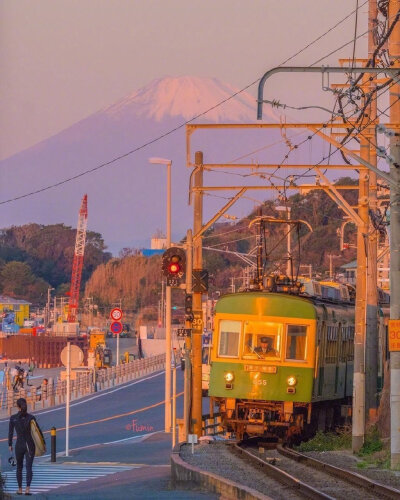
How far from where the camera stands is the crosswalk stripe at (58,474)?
74.0ft

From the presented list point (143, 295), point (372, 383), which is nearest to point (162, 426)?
point (372, 383)

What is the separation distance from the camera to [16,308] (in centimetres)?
18338

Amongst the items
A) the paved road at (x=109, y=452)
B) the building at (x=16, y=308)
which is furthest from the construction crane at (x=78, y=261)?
the paved road at (x=109, y=452)

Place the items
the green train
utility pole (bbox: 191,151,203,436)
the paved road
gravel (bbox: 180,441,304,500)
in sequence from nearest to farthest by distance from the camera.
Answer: gravel (bbox: 180,441,304,500) → the paved road → the green train → utility pole (bbox: 191,151,203,436)

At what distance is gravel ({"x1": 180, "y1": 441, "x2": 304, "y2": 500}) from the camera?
19.1 metres

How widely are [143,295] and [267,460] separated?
13331 cm

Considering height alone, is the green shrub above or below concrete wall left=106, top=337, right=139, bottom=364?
above

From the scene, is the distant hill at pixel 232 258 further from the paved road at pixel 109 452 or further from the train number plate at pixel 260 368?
the train number plate at pixel 260 368

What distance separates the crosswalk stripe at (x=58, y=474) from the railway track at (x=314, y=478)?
9.06ft

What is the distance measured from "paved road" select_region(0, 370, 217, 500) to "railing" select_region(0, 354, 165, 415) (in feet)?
3.97

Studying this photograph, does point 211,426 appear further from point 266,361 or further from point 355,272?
point 355,272

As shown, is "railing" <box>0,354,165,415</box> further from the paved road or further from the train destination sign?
the train destination sign

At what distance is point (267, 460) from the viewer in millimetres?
24078

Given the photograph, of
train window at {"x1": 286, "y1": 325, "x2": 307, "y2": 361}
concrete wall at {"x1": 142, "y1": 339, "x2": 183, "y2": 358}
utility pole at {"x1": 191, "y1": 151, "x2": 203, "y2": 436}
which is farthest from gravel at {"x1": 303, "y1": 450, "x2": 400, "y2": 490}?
concrete wall at {"x1": 142, "y1": 339, "x2": 183, "y2": 358}
